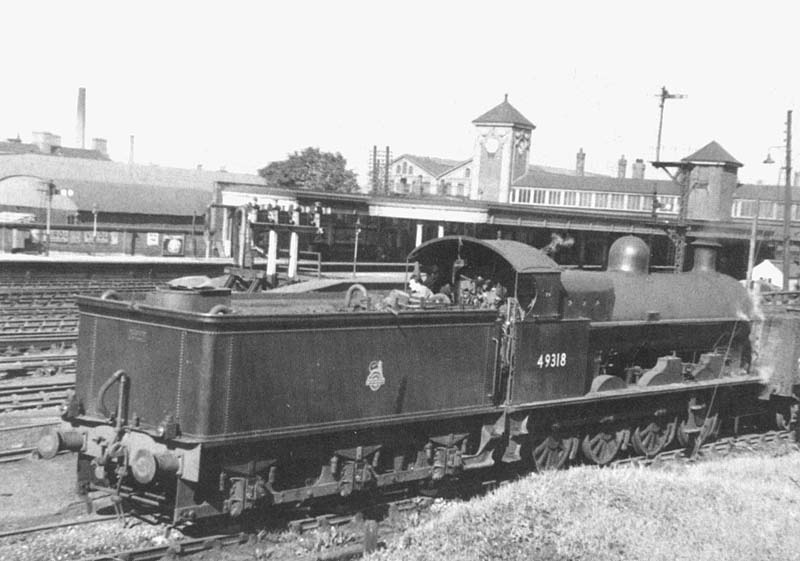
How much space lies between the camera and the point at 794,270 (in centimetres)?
3975

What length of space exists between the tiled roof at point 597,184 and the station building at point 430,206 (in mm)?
113

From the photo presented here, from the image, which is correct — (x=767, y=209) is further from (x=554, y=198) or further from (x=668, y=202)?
→ (x=554, y=198)

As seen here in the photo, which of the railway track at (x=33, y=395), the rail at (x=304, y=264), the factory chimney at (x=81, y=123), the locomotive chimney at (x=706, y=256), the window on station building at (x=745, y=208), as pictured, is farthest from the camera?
the factory chimney at (x=81, y=123)

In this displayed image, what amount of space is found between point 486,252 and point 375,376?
2677mm

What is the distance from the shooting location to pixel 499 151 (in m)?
77.7

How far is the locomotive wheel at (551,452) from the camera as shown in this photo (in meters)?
11.1

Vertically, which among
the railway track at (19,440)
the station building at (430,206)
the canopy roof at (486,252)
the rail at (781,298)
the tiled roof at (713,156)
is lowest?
the railway track at (19,440)

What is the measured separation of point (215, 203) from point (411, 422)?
27.6 metres

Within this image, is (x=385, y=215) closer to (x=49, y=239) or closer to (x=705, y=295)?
(x=49, y=239)

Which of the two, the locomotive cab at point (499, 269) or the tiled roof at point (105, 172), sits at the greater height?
the tiled roof at point (105, 172)

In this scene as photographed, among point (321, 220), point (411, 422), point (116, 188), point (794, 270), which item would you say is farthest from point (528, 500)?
point (116, 188)

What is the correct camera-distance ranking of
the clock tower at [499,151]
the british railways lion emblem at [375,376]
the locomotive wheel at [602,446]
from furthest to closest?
the clock tower at [499,151]
the locomotive wheel at [602,446]
the british railways lion emblem at [375,376]

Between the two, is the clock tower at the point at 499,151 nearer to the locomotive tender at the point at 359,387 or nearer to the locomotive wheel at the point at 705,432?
the locomotive wheel at the point at 705,432

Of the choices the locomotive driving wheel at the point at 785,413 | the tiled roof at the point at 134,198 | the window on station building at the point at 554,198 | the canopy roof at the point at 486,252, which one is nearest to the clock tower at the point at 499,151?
the window on station building at the point at 554,198
